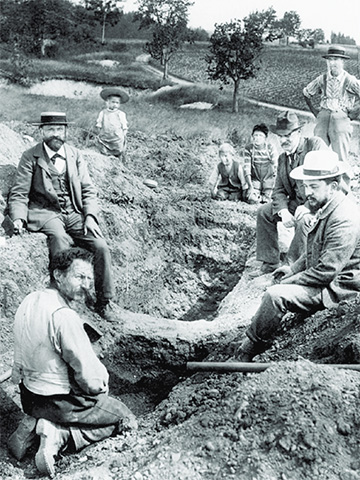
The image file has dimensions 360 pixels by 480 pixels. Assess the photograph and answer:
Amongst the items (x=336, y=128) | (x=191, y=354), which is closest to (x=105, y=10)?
(x=336, y=128)

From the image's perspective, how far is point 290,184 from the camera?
26.1 feet

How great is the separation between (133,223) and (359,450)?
667 cm

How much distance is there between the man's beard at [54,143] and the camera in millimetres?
7672

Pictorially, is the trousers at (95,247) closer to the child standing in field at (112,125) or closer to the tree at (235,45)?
the child standing in field at (112,125)

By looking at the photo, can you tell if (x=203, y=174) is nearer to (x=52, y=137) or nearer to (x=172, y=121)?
(x=172, y=121)

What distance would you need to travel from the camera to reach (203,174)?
1558 cm

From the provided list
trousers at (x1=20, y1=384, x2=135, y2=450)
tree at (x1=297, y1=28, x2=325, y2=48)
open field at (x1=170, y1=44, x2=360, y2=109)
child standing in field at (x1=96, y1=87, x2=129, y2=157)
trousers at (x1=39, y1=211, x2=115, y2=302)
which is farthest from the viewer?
tree at (x1=297, y1=28, x2=325, y2=48)

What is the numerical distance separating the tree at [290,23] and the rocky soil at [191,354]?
1904 cm

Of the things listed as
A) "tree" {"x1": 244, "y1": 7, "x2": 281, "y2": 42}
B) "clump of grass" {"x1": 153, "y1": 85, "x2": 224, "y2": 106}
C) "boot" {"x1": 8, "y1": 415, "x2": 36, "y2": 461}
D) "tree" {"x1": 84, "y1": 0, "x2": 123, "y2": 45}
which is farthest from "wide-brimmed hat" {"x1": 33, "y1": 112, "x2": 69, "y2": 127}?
"tree" {"x1": 84, "y1": 0, "x2": 123, "y2": 45}

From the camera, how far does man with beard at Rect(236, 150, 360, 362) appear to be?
543 cm

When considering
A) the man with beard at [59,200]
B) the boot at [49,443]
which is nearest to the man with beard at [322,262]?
the boot at [49,443]

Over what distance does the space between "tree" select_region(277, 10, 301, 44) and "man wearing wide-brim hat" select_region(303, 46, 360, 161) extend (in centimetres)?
2110

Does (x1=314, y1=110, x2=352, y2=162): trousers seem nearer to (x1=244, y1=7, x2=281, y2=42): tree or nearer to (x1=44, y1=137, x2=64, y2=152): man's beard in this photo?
(x1=44, y1=137, x2=64, y2=152): man's beard

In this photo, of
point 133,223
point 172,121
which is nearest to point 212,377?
point 133,223
